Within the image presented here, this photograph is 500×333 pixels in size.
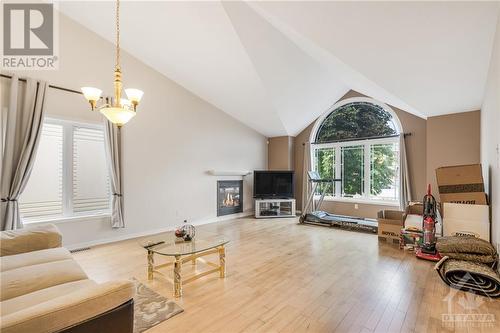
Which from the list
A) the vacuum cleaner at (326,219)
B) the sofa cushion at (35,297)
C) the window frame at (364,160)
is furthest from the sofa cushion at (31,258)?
the window frame at (364,160)

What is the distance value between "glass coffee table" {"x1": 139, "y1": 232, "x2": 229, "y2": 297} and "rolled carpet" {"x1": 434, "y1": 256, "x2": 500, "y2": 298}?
99.9 inches

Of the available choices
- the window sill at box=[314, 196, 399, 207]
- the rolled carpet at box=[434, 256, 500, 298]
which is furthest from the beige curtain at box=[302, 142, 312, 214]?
the rolled carpet at box=[434, 256, 500, 298]

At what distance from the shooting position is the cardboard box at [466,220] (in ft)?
10.8

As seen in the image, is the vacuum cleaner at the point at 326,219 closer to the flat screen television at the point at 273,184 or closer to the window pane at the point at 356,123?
the flat screen television at the point at 273,184

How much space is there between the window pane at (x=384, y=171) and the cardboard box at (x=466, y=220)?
245 centimetres

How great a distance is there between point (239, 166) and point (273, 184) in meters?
1.08

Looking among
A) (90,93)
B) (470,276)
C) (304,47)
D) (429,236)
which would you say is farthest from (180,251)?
(304,47)

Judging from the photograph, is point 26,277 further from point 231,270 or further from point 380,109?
point 380,109

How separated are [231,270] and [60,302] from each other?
235 centimetres

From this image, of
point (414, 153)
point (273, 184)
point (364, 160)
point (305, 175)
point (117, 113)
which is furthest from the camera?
point (305, 175)

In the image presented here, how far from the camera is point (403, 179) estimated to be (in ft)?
18.4

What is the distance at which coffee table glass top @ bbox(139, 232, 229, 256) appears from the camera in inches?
104

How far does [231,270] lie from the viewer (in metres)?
3.20

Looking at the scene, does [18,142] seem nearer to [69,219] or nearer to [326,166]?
[69,219]
